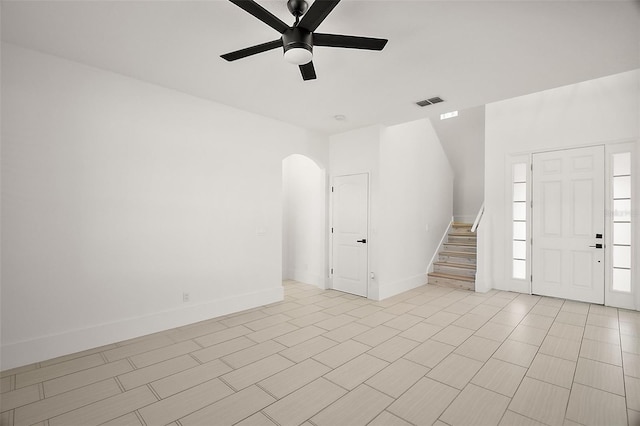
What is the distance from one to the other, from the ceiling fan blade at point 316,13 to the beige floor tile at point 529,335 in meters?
3.76

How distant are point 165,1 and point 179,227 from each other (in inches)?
96.2

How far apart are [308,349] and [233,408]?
1.09 m

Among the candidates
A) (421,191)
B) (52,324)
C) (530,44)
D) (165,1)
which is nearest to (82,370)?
(52,324)

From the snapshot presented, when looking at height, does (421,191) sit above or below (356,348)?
above

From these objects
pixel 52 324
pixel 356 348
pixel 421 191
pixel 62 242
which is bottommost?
pixel 356 348

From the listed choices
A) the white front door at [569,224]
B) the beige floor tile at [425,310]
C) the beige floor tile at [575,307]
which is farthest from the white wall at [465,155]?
the beige floor tile at [425,310]

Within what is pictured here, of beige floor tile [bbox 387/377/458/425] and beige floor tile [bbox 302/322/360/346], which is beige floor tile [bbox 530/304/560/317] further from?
beige floor tile [bbox 387/377/458/425]

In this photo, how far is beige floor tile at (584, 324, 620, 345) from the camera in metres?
3.33

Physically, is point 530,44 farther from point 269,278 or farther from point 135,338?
point 135,338

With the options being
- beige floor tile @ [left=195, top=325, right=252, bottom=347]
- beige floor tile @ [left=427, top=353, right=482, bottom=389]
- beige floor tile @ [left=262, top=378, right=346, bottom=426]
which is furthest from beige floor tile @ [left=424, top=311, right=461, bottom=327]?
beige floor tile @ [left=195, top=325, right=252, bottom=347]

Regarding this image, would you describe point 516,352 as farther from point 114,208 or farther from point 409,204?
point 114,208

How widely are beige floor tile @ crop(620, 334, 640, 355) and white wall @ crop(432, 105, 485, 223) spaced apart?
4555mm

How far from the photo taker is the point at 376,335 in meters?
3.50

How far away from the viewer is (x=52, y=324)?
2926mm
